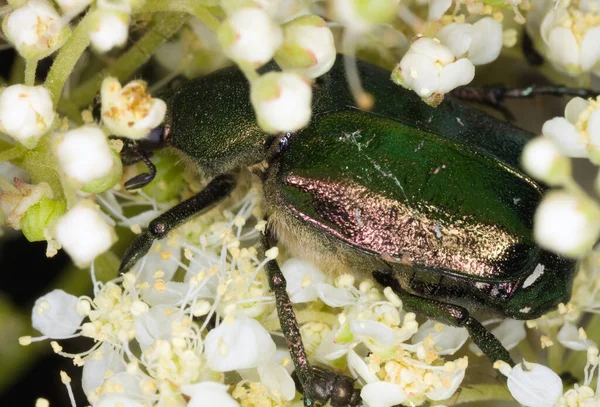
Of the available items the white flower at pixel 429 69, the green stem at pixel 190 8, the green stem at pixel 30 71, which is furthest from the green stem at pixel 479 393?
the green stem at pixel 30 71

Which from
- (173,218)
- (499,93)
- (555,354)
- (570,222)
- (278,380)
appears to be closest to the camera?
(570,222)

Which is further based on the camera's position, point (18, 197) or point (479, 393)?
point (479, 393)

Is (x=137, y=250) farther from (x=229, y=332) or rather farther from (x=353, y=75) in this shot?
(x=353, y=75)

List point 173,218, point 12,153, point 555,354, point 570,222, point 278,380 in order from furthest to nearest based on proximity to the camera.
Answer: point 555,354 → point 173,218 → point 278,380 → point 12,153 → point 570,222

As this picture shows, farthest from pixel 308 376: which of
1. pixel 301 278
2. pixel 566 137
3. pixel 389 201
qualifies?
pixel 566 137

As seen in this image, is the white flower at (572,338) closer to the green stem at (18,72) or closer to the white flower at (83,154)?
the white flower at (83,154)

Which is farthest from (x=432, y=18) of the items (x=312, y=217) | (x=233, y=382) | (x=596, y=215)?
(x=233, y=382)
